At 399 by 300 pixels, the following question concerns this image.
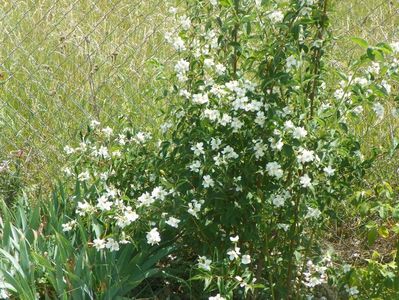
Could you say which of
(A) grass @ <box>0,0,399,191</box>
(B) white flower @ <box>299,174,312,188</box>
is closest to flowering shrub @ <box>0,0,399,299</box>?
(B) white flower @ <box>299,174,312,188</box>

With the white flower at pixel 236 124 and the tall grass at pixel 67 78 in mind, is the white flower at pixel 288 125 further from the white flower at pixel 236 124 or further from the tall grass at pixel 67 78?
the tall grass at pixel 67 78

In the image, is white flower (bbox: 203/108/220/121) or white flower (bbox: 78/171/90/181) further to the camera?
white flower (bbox: 78/171/90/181)

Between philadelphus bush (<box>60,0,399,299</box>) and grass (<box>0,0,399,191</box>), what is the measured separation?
1.04 m

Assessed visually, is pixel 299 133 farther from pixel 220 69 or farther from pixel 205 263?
pixel 205 263

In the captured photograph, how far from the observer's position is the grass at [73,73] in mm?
4348

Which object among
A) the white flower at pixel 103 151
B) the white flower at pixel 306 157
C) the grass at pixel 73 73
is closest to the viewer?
the white flower at pixel 306 157

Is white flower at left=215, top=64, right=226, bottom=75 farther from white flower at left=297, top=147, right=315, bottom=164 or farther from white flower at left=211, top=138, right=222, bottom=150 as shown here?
white flower at left=297, top=147, right=315, bottom=164

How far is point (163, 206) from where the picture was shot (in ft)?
9.84

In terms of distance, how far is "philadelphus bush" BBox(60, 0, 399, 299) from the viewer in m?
2.79

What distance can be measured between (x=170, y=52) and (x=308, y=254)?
86.8 inches

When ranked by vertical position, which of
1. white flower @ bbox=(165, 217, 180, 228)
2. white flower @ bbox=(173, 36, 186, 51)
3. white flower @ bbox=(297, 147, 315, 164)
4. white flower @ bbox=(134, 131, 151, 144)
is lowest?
white flower @ bbox=(165, 217, 180, 228)

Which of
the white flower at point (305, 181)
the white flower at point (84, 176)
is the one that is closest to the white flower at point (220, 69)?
the white flower at point (305, 181)

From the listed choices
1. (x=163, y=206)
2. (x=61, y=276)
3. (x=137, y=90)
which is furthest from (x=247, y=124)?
(x=137, y=90)

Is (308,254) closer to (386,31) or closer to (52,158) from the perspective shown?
(52,158)
